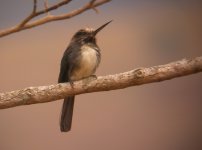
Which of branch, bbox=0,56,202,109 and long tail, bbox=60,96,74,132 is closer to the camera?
branch, bbox=0,56,202,109

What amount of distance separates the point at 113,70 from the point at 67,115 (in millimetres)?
811

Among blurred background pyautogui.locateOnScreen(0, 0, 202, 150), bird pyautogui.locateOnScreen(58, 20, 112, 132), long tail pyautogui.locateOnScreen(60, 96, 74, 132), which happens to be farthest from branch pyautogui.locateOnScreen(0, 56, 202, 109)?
blurred background pyautogui.locateOnScreen(0, 0, 202, 150)

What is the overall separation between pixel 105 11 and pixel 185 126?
910 mm

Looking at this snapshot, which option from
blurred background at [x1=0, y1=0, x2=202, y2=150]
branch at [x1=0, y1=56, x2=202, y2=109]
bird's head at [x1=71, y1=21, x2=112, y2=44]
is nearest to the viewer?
branch at [x1=0, y1=56, x2=202, y2=109]

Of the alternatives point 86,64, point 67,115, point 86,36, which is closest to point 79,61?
point 86,64

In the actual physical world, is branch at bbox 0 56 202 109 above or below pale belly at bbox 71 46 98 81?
below

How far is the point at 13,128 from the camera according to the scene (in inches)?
141

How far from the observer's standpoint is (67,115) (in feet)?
9.27

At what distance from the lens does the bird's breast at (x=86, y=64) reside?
2.70 m

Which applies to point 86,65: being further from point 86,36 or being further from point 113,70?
point 113,70

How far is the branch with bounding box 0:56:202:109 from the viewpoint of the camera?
239 cm

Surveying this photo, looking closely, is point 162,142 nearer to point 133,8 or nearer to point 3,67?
point 133,8

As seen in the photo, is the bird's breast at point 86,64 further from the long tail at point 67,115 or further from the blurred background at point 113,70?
the blurred background at point 113,70

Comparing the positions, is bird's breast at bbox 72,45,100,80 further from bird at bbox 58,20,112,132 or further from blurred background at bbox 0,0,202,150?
blurred background at bbox 0,0,202,150
